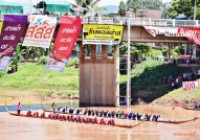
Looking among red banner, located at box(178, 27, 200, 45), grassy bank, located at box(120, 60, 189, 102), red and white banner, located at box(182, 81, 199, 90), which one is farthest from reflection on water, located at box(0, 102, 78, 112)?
red banner, located at box(178, 27, 200, 45)

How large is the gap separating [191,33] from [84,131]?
23.5 m

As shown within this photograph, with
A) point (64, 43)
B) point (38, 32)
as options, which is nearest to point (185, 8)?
point (64, 43)

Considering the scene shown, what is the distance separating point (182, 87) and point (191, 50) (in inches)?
1012

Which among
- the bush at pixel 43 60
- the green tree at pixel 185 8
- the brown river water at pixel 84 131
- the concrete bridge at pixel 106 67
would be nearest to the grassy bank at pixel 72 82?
the bush at pixel 43 60

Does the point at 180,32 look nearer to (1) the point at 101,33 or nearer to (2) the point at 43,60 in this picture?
(1) the point at 101,33

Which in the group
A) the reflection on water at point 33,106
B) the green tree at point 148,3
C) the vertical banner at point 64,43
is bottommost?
the reflection on water at point 33,106

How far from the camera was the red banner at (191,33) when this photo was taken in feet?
225

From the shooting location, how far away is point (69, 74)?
88.2m

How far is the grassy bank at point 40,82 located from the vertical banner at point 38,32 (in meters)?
20.6

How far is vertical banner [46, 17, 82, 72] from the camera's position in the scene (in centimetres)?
5953

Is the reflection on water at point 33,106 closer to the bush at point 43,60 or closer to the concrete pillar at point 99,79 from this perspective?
the concrete pillar at point 99,79

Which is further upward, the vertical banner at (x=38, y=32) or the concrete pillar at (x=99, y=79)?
the vertical banner at (x=38, y=32)

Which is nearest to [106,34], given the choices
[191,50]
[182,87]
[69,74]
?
[182,87]

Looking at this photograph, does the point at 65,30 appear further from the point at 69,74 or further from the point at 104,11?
→ the point at 104,11
